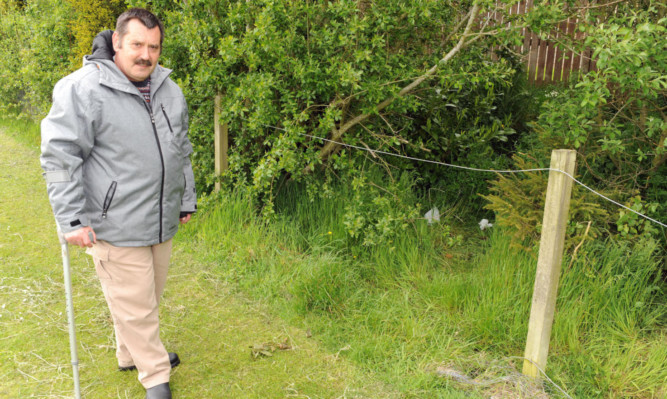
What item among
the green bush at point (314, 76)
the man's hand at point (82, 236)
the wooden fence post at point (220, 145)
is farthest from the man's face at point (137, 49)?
the wooden fence post at point (220, 145)

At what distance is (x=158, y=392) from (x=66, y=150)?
1436 millimetres

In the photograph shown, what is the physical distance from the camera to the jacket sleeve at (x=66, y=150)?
110 inches

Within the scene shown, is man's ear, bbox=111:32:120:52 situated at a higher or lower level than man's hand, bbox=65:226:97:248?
higher

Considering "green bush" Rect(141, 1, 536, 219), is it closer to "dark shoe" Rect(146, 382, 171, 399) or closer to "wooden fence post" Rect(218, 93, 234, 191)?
"wooden fence post" Rect(218, 93, 234, 191)

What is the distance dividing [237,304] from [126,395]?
1.26m

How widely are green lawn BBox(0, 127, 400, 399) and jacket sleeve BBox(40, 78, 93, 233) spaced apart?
1.24 m

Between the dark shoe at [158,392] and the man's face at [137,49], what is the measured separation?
171 centimetres

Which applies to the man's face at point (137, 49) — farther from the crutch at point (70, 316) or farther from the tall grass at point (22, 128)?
the tall grass at point (22, 128)

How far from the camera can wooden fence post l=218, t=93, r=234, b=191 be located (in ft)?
18.4

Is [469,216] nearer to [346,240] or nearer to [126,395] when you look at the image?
[346,240]

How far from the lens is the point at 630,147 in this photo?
4633mm

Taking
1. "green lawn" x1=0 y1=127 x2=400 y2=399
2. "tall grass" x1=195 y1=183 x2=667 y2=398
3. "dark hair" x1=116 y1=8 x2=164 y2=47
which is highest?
"dark hair" x1=116 y1=8 x2=164 y2=47

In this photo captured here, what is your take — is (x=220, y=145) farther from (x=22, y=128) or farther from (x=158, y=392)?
(x=22, y=128)

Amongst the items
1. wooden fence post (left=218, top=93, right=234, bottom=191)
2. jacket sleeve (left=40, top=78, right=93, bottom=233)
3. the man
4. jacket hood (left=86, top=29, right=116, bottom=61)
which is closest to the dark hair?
the man
